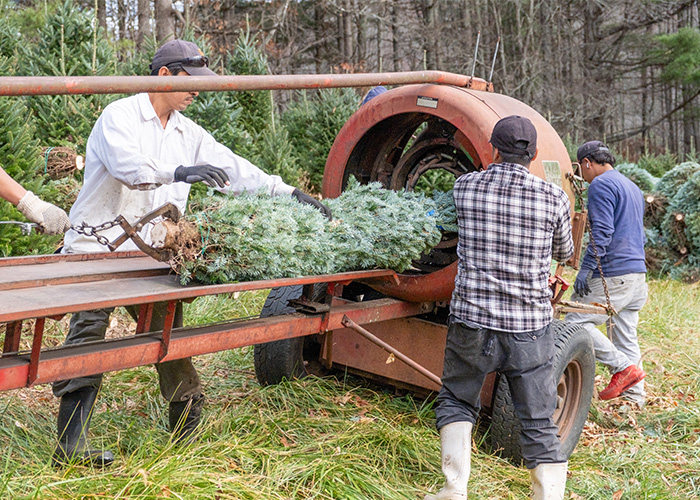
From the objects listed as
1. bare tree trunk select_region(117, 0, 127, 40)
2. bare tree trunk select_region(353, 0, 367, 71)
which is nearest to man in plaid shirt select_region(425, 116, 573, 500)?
bare tree trunk select_region(353, 0, 367, 71)

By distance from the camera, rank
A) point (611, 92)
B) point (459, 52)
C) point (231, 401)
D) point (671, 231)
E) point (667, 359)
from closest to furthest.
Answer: point (231, 401) < point (667, 359) < point (671, 231) < point (459, 52) < point (611, 92)

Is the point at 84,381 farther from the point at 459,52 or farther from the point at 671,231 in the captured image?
the point at 459,52

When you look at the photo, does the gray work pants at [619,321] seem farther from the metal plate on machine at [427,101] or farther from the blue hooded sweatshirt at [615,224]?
the metal plate on machine at [427,101]

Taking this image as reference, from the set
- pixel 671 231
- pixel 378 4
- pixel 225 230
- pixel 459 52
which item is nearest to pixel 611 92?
pixel 459 52

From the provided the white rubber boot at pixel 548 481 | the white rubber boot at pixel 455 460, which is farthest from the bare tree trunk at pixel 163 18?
the white rubber boot at pixel 548 481

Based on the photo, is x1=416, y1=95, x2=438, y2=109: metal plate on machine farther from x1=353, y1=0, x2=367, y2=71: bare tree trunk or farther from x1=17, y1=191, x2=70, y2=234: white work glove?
x1=353, y1=0, x2=367, y2=71: bare tree trunk

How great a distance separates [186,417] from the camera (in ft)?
12.0

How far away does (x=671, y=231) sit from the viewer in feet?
31.3

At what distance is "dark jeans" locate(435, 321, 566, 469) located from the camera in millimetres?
3156

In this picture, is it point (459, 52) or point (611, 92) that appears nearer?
point (459, 52)

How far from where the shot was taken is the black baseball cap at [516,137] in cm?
321

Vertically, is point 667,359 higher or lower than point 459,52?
lower

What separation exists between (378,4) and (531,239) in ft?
60.5

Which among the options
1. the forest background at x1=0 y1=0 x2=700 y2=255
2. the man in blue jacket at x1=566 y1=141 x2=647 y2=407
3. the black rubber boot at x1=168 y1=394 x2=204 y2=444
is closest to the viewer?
the black rubber boot at x1=168 y1=394 x2=204 y2=444
